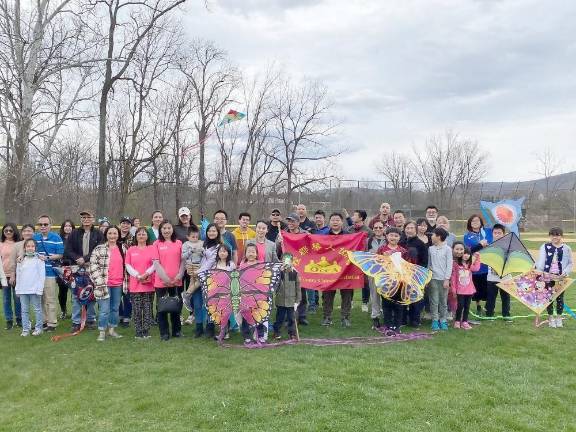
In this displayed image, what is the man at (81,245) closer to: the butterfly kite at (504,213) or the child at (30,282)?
the child at (30,282)

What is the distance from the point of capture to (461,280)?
788 centimetres

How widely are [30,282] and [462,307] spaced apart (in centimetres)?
699

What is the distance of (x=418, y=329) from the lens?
25.7 ft

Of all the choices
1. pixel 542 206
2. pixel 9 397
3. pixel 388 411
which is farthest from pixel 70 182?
pixel 542 206

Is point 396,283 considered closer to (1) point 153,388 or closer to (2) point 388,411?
(2) point 388,411

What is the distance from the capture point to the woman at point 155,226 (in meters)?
8.15

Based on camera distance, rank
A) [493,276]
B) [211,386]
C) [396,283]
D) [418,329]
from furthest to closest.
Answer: [493,276] → [418,329] → [396,283] → [211,386]

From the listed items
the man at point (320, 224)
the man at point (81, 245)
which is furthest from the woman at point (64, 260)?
the man at point (320, 224)

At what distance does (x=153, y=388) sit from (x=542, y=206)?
3924cm

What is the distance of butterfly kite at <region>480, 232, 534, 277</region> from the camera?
830 centimetres

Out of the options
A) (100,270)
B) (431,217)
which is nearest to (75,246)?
(100,270)

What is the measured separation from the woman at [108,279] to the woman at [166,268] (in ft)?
2.28

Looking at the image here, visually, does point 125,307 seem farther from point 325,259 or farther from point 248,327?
point 325,259

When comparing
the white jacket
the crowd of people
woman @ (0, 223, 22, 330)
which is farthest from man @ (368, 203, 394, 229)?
woman @ (0, 223, 22, 330)
